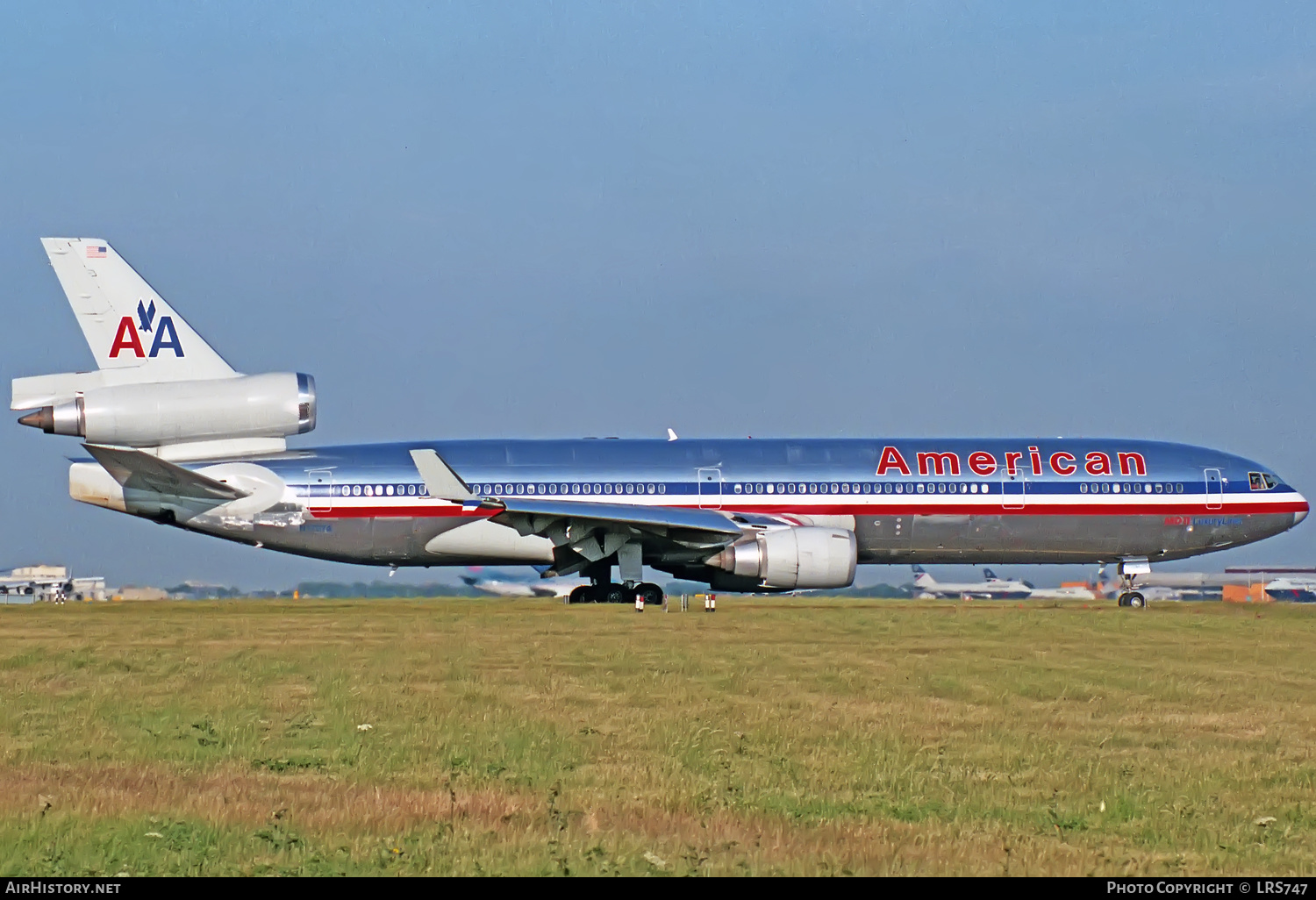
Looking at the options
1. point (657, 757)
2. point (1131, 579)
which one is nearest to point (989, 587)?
point (1131, 579)

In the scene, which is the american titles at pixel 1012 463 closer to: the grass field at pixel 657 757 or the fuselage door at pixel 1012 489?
the fuselage door at pixel 1012 489

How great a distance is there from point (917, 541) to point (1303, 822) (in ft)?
89.6

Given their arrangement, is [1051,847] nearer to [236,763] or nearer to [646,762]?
[646,762]

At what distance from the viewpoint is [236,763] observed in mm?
11188

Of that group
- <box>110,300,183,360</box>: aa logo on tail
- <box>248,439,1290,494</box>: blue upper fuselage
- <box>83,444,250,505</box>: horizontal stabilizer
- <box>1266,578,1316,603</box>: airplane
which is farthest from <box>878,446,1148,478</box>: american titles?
<box>1266,578,1316,603</box>: airplane

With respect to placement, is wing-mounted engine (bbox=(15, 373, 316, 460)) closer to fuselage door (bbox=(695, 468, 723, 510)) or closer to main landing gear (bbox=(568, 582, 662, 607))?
main landing gear (bbox=(568, 582, 662, 607))

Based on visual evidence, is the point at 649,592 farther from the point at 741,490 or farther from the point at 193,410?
the point at 193,410

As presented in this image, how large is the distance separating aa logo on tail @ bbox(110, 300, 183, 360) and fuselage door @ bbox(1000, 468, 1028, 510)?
19.1m

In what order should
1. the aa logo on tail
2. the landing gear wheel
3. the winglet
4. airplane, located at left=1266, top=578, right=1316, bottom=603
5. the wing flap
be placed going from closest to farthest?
the winglet → the wing flap → the aa logo on tail → the landing gear wheel → airplane, located at left=1266, top=578, right=1316, bottom=603

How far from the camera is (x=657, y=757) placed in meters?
11.4

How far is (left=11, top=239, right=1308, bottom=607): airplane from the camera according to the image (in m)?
33.2

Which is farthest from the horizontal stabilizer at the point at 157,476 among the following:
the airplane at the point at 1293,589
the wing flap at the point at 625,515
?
the airplane at the point at 1293,589

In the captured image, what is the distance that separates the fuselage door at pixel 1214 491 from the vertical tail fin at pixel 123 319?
2320 cm
